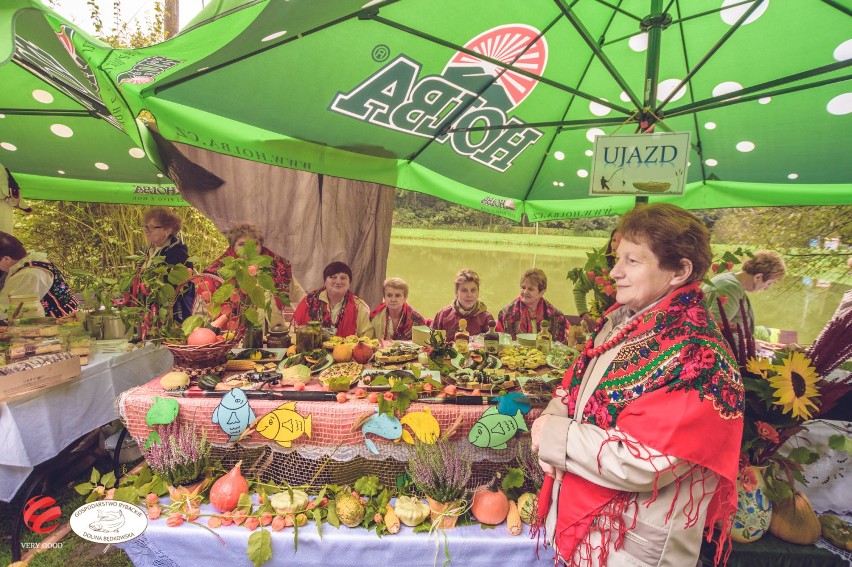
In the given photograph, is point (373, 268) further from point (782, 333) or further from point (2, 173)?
point (782, 333)

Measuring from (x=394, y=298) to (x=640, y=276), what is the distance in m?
3.24

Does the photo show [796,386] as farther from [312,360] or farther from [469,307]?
[469,307]

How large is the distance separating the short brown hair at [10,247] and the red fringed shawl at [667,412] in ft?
14.7

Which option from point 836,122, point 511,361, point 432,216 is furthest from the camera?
point 432,216

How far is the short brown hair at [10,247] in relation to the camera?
3.20 m

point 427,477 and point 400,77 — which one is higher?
point 400,77

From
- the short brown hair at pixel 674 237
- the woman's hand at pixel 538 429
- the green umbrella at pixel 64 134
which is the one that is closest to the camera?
the short brown hair at pixel 674 237

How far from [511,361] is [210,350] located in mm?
1654

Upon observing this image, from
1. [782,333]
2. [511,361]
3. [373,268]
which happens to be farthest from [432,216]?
[511,361]

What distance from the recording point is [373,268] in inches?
238

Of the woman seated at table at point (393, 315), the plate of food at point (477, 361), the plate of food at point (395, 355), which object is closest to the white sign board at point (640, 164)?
the plate of food at point (477, 361)

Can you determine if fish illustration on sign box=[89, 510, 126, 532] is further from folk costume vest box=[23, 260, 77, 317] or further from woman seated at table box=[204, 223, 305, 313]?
folk costume vest box=[23, 260, 77, 317]

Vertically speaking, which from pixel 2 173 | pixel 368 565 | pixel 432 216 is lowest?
pixel 368 565

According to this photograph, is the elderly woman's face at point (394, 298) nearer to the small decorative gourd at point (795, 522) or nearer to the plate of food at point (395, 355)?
the plate of food at point (395, 355)
